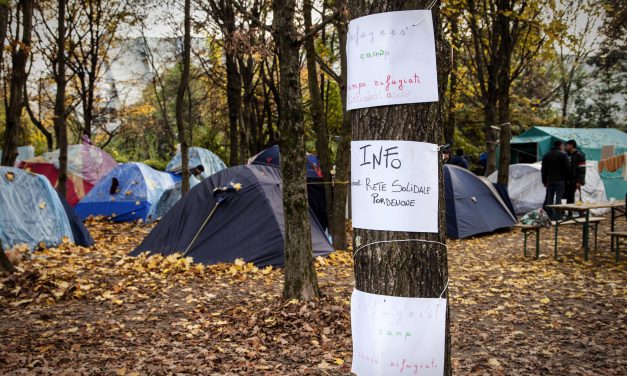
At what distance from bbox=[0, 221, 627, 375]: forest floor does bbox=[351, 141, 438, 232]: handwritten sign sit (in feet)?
7.60

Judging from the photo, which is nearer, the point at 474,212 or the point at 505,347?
the point at 505,347

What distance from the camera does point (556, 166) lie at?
12711 millimetres

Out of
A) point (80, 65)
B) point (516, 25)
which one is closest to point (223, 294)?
point (516, 25)

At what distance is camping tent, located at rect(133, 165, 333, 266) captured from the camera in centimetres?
869

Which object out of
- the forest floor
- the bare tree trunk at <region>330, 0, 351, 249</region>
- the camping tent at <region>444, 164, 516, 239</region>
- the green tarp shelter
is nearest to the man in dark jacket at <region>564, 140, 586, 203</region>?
the camping tent at <region>444, 164, 516, 239</region>

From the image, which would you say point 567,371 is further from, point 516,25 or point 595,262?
point 516,25

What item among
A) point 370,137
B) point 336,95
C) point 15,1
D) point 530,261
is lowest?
point 530,261

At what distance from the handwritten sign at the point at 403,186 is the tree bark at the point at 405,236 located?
1.5 inches

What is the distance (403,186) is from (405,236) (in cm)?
22

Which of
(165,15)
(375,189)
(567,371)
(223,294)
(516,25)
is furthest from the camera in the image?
(165,15)

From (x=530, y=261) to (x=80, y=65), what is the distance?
18.9m

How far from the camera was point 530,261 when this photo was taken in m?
9.23

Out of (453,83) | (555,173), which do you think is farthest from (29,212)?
(453,83)

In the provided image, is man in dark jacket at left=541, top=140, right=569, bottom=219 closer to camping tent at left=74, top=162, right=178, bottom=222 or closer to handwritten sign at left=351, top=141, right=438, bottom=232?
camping tent at left=74, top=162, right=178, bottom=222
